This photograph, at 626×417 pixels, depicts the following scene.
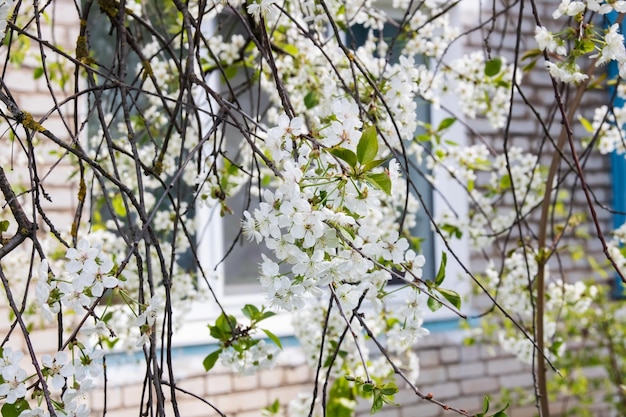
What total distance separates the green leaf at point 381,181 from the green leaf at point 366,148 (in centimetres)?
2

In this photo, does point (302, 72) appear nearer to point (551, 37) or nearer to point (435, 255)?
point (551, 37)

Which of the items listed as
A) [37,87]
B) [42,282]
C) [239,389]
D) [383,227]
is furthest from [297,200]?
[239,389]

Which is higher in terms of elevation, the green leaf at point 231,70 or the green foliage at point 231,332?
the green leaf at point 231,70

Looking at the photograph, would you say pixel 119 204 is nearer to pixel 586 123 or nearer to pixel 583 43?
pixel 586 123

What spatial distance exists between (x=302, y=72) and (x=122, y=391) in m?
1.65

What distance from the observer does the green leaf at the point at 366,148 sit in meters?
0.86

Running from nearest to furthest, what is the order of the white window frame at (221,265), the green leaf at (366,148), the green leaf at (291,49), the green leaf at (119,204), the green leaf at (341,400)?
the green leaf at (366,148), the green leaf at (291,49), the green leaf at (119,204), the green leaf at (341,400), the white window frame at (221,265)

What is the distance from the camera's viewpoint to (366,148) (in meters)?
0.86

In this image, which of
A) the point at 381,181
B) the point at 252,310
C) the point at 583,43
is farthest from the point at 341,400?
the point at 381,181

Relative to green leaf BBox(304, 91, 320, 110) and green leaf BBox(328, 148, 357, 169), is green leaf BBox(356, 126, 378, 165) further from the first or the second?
green leaf BBox(304, 91, 320, 110)

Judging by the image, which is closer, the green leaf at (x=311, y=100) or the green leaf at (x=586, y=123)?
the green leaf at (x=311, y=100)

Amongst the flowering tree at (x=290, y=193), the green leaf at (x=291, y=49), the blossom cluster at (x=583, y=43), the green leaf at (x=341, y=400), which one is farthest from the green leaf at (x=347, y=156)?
the green leaf at (x=341, y=400)

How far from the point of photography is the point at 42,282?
2.90ft

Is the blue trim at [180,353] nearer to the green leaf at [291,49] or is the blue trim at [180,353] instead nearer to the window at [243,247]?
the window at [243,247]
